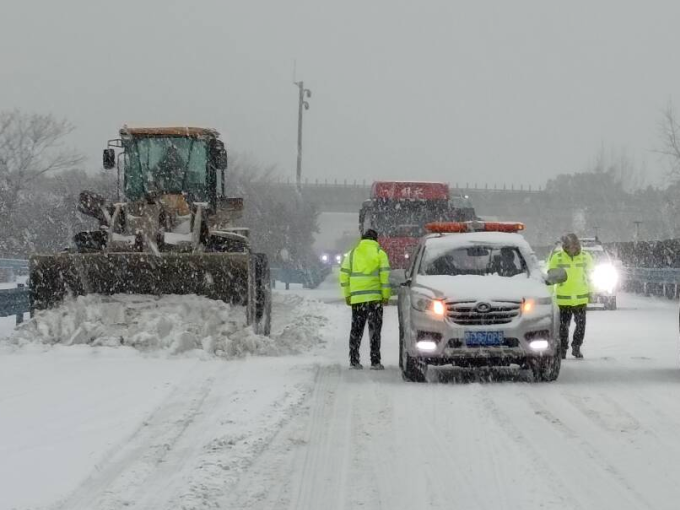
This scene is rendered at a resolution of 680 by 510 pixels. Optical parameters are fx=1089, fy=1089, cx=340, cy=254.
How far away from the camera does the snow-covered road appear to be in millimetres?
6422

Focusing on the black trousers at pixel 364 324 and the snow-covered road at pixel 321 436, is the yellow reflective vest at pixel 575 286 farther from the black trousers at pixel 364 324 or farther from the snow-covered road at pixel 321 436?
the black trousers at pixel 364 324

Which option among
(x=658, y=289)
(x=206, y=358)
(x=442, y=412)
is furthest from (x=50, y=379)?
(x=658, y=289)

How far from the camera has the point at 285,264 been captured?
49094 mm

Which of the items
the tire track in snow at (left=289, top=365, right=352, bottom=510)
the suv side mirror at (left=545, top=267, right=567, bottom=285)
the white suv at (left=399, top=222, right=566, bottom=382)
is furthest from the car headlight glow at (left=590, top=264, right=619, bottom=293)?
the tire track in snow at (left=289, top=365, right=352, bottom=510)

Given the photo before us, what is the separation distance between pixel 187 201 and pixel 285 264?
102ft

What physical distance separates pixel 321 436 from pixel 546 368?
4061 mm

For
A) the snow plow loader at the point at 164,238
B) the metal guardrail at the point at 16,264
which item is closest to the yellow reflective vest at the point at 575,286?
the snow plow loader at the point at 164,238

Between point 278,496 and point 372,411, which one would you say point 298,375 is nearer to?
point 372,411

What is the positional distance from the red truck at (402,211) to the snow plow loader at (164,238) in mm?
8975

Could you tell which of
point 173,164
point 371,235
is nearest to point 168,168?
point 173,164

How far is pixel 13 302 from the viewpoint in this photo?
19.0 meters

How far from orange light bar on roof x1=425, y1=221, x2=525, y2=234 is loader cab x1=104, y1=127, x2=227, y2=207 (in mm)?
5967

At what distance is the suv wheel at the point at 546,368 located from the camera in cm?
1160

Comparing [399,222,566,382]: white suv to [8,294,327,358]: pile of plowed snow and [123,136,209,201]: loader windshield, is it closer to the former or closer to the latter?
[8,294,327,358]: pile of plowed snow
